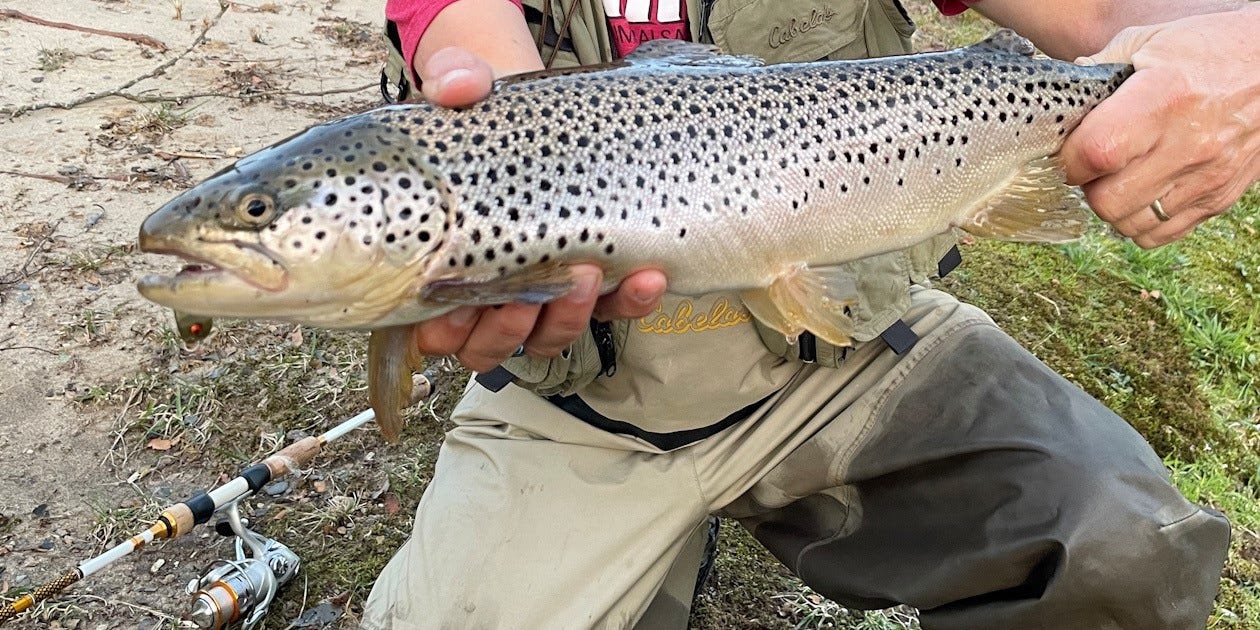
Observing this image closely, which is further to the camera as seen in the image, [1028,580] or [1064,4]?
[1064,4]

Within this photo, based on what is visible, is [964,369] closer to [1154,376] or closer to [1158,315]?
[1154,376]

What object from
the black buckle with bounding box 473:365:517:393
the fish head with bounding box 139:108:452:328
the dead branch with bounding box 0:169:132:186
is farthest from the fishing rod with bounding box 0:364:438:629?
the dead branch with bounding box 0:169:132:186

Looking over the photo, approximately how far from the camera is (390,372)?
2236 millimetres

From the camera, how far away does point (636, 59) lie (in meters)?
2.40

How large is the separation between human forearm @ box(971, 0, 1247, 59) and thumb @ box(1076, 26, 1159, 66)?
0.29m

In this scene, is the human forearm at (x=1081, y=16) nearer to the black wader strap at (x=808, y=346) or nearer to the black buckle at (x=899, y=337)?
the black buckle at (x=899, y=337)

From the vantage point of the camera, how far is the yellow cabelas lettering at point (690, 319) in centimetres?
284

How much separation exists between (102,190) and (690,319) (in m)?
3.45

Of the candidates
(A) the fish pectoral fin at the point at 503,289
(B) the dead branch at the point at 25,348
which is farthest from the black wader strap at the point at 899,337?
A: (B) the dead branch at the point at 25,348

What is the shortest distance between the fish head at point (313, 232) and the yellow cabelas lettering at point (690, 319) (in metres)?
0.87

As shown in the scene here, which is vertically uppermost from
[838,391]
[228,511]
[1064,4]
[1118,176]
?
[1064,4]

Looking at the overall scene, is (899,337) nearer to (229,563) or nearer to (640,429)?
(640,429)

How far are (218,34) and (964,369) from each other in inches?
234

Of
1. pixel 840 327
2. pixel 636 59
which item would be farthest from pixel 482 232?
pixel 840 327
